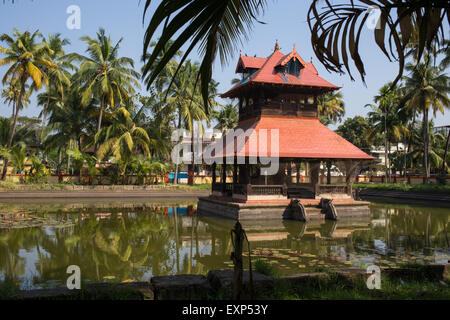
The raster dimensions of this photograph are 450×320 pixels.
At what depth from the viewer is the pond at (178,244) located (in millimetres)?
8062

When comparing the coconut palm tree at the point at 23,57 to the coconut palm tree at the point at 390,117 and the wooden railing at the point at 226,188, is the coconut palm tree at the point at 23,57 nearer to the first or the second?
the wooden railing at the point at 226,188

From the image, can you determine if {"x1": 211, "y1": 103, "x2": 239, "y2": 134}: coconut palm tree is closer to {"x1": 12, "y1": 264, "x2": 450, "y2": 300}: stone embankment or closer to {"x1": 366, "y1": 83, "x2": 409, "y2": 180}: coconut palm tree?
{"x1": 366, "y1": 83, "x2": 409, "y2": 180}: coconut palm tree

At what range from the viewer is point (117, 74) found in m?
31.9

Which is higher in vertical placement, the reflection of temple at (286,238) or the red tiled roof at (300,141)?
the red tiled roof at (300,141)

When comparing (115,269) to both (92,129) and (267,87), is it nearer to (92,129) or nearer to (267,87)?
(267,87)

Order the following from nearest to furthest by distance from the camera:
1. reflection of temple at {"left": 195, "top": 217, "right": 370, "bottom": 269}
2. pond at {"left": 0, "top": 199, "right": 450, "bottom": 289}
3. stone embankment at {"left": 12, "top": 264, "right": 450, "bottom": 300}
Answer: stone embankment at {"left": 12, "top": 264, "right": 450, "bottom": 300}
pond at {"left": 0, "top": 199, "right": 450, "bottom": 289}
reflection of temple at {"left": 195, "top": 217, "right": 370, "bottom": 269}

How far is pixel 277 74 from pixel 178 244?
1216cm

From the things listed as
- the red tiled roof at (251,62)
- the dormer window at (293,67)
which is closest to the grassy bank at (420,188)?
the dormer window at (293,67)

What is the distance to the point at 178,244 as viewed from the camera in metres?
11.2

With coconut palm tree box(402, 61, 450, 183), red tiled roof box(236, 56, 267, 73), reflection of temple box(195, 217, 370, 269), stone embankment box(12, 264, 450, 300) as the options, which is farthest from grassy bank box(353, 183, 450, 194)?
stone embankment box(12, 264, 450, 300)

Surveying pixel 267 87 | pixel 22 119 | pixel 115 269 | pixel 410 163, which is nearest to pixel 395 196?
Answer: pixel 267 87

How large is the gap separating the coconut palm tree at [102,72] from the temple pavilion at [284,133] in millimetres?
13887

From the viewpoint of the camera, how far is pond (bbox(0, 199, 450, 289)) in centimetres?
806
